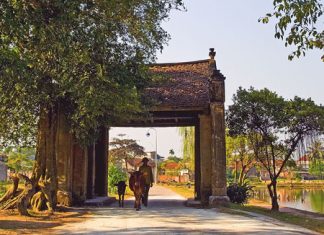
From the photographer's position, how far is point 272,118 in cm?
1731

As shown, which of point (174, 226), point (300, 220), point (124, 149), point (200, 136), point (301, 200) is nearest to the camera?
point (174, 226)

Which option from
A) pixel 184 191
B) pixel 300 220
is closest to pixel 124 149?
pixel 184 191

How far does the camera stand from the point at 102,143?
20859mm

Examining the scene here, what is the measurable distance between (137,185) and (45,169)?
289cm

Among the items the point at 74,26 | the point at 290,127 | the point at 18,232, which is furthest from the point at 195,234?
the point at 290,127

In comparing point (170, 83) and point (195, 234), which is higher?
point (170, 83)

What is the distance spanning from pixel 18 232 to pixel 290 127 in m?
11.7

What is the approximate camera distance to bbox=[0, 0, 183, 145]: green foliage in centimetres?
888

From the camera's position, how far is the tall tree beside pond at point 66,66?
898 centimetres

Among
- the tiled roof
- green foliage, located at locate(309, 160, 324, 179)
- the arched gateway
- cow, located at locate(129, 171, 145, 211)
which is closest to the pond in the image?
green foliage, located at locate(309, 160, 324, 179)

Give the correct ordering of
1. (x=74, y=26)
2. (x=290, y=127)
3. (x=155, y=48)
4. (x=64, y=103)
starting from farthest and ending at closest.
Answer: (x=290, y=127) → (x=64, y=103) → (x=155, y=48) → (x=74, y=26)

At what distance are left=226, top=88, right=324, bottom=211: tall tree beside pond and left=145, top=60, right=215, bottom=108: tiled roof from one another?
1.75 meters

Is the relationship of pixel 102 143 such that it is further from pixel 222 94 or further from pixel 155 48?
pixel 155 48

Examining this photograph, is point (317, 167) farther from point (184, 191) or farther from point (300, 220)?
point (300, 220)
